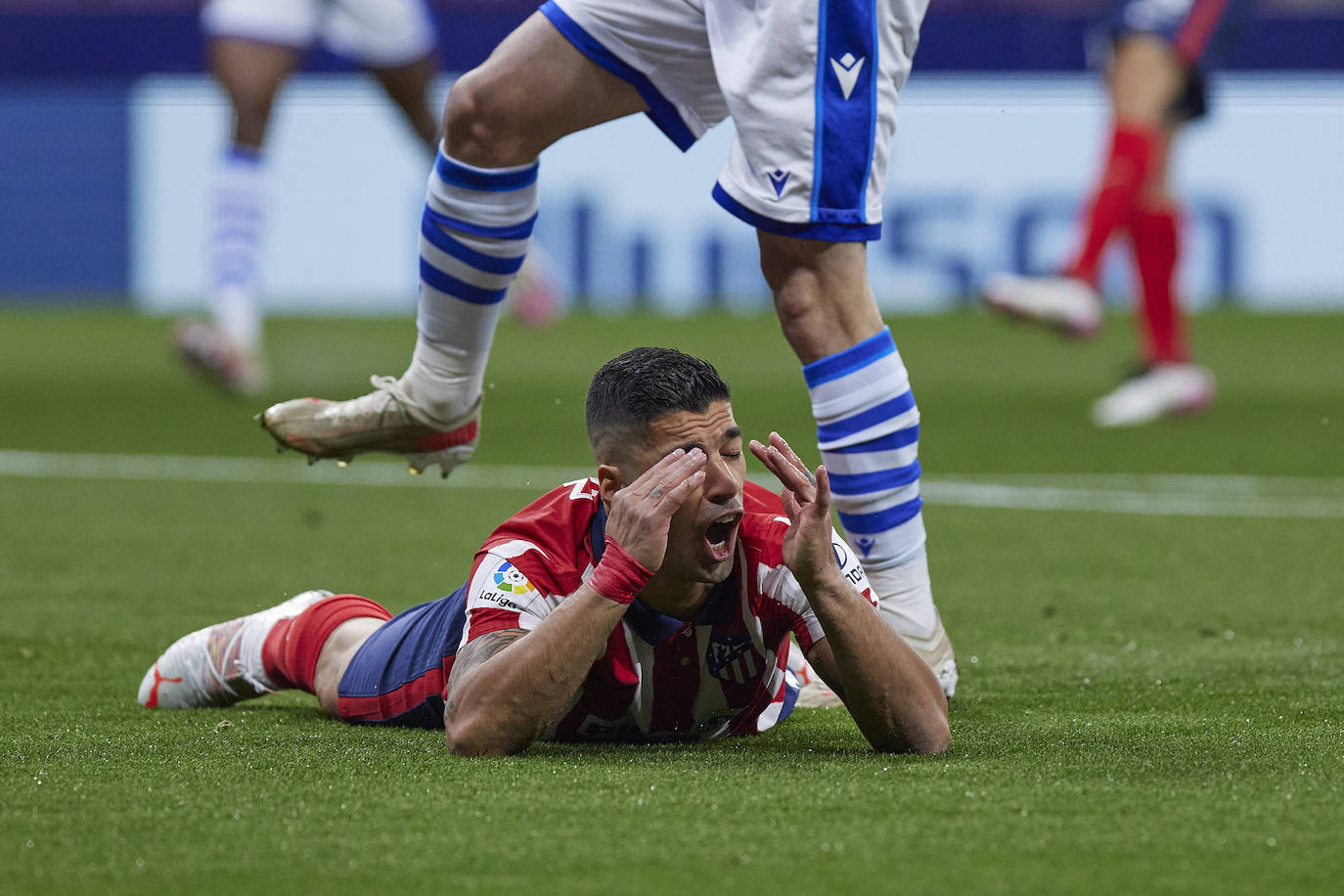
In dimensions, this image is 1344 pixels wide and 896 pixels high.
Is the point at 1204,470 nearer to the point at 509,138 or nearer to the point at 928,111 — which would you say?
the point at 509,138

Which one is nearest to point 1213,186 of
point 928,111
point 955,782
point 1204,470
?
point 928,111

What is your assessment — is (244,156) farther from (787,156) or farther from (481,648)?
(481,648)

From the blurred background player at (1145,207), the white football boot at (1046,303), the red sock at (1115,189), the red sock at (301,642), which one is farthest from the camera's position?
the red sock at (1115,189)

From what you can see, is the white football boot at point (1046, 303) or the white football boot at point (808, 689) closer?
the white football boot at point (808, 689)

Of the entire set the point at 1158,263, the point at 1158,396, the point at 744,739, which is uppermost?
the point at 744,739

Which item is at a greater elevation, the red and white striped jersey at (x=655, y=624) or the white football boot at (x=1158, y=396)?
the red and white striped jersey at (x=655, y=624)

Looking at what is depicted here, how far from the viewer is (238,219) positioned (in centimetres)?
689

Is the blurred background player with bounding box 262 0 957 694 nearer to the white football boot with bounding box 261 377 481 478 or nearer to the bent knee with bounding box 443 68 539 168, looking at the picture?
the bent knee with bounding box 443 68 539 168

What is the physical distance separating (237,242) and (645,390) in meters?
4.44

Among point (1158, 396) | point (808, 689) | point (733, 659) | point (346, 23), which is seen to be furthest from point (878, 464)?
point (1158, 396)

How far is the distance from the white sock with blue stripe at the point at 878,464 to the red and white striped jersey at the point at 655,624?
30 cm

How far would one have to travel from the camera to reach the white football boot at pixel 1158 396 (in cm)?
823

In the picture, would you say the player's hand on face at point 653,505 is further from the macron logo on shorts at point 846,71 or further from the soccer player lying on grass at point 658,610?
the macron logo on shorts at point 846,71

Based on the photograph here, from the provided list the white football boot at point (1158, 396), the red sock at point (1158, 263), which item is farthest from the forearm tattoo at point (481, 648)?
the white football boot at point (1158, 396)
